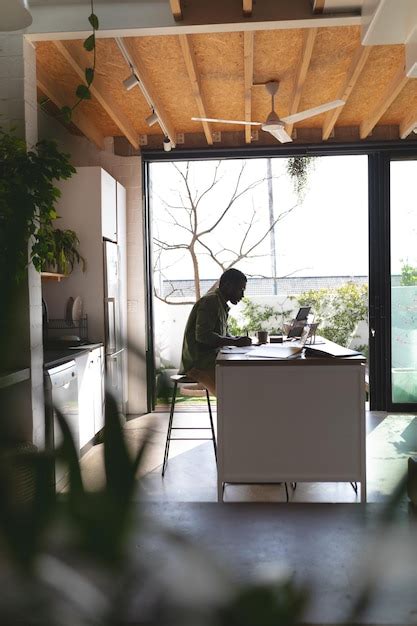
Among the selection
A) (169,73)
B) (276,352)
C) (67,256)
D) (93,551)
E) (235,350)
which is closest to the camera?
(93,551)

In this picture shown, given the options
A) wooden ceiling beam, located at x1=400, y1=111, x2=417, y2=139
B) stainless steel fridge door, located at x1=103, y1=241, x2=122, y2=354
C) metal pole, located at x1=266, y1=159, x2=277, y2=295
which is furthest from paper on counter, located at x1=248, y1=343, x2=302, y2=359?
metal pole, located at x1=266, y1=159, x2=277, y2=295

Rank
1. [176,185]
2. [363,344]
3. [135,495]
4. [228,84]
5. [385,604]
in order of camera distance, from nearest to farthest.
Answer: [135,495]
[385,604]
[228,84]
[176,185]
[363,344]

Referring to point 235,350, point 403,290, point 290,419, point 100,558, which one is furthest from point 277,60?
point 100,558

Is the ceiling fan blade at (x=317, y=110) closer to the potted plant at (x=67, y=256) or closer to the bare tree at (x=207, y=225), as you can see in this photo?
the potted plant at (x=67, y=256)

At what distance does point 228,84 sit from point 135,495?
5181 millimetres

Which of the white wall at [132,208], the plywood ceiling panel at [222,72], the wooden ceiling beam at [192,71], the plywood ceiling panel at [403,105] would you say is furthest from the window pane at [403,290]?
the white wall at [132,208]

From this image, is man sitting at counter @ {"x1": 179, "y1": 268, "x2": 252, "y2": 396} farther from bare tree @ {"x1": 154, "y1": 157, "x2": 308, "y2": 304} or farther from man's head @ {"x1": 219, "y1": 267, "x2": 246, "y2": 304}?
bare tree @ {"x1": 154, "y1": 157, "x2": 308, "y2": 304}

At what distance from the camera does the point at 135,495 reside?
244 millimetres

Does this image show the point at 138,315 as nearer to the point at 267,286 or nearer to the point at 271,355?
the point at 271,355

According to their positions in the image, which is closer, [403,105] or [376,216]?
[403,105]

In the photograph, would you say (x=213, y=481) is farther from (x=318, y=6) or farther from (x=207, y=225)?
(x=207, y=225)

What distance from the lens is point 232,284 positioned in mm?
4305

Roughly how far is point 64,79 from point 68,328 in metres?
2.06

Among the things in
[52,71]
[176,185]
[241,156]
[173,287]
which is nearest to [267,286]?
[173,287]
